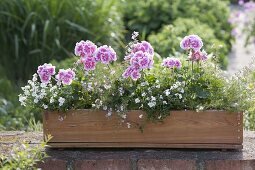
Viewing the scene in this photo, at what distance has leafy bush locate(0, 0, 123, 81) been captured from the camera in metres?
6.13

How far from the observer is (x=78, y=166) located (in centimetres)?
271

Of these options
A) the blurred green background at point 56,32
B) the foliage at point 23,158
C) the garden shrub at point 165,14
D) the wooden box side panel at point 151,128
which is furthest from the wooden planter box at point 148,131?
the garden shrub at point 165,14

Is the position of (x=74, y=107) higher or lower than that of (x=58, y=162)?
higher

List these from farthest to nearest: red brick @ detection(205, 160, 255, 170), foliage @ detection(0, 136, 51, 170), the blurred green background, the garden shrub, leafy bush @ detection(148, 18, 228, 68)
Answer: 1. the garden shrub
2. the blurred green background
3. leafy bush @ detection(148, 18, 228, 68)
4. red brick @ detection(205, 160, 255, 170)
5. foliage @ detection(0, 136, 51, 170)

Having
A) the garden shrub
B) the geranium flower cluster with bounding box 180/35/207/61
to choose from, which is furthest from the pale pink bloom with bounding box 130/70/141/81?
the garden shrub

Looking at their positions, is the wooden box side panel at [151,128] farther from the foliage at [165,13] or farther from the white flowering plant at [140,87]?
the foliage at [165,13]

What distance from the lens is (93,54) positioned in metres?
2.86

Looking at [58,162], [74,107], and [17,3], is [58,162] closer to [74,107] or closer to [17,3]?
[74,107]

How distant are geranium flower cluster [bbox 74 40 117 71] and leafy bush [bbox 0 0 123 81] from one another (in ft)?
10.5

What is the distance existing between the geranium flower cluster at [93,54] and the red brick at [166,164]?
0.45 meters

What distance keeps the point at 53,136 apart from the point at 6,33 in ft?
11.7

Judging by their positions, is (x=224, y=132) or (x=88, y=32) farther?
(x=88, y=32)

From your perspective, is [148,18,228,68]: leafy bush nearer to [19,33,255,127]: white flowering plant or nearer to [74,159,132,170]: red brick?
[19,33,255,127]: white flowering plant

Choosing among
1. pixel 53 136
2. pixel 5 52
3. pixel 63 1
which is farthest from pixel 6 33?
pixel 53 136
